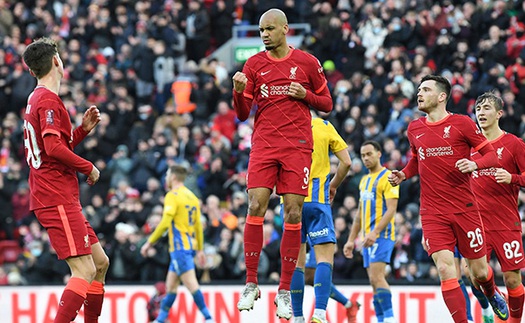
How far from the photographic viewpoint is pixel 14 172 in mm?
21250

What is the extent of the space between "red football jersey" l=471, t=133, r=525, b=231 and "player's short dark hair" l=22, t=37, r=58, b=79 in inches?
199

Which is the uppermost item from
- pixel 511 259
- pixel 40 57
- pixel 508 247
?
pixel 40 57

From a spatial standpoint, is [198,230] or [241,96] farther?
[198,230]

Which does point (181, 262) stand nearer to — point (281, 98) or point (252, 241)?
point (252, 241)

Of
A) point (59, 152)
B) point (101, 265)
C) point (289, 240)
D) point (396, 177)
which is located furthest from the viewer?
point (396, 177)

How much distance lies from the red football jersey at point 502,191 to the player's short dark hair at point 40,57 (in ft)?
16.6

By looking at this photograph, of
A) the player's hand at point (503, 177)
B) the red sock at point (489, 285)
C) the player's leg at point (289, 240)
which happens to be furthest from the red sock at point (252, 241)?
the player's hand at point (503, 177)

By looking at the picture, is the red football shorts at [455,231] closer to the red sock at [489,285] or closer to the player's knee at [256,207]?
the red sock at [489,285]

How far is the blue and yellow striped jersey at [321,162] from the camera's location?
11.9 meters

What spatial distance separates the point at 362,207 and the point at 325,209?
2.14m

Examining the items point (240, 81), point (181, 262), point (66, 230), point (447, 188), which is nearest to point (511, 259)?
point (447, 188)

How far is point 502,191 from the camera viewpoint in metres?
11.9

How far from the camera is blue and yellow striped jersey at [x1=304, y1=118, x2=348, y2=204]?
39.2 feet

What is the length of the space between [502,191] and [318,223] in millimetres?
2178
